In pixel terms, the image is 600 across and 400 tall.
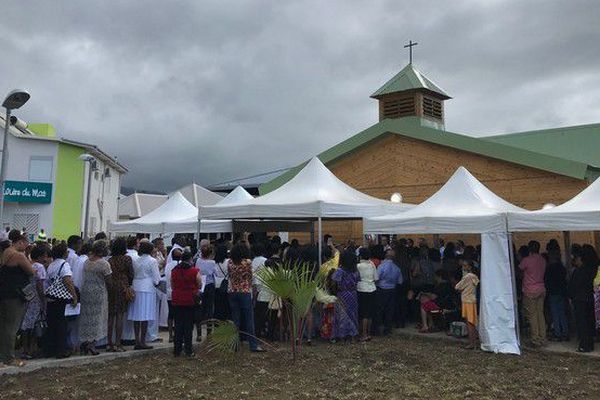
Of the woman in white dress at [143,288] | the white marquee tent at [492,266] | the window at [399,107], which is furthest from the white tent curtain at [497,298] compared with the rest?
the window at [399,107]

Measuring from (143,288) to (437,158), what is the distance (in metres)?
9.52

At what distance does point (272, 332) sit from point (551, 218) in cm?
510


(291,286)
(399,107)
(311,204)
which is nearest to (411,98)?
(399,107)

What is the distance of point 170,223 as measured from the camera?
1518 centimetres

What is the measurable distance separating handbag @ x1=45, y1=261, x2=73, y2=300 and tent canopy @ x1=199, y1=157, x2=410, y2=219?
4.34 m

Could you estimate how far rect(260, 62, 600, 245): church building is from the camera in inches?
491

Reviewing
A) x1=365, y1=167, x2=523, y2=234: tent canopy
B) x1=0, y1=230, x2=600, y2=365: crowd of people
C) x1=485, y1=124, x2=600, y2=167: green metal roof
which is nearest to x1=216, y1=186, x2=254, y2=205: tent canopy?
x1=0, y1=230, x2=600, y2=365: crowd of people

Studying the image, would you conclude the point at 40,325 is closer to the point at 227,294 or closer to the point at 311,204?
the point at 227,294

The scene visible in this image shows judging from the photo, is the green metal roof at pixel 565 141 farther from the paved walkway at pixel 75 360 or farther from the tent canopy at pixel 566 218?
the paved walkway at pixel 75 360

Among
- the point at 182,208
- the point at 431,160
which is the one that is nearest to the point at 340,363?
the point at 431,160

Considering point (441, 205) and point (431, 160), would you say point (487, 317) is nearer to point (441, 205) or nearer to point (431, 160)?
point (441, 205)

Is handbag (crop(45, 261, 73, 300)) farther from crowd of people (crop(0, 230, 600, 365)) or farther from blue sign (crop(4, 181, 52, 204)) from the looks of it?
blue sign (crop(4, 181, 52, 204))

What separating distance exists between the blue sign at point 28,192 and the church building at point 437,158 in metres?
16.7

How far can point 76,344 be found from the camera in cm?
778
